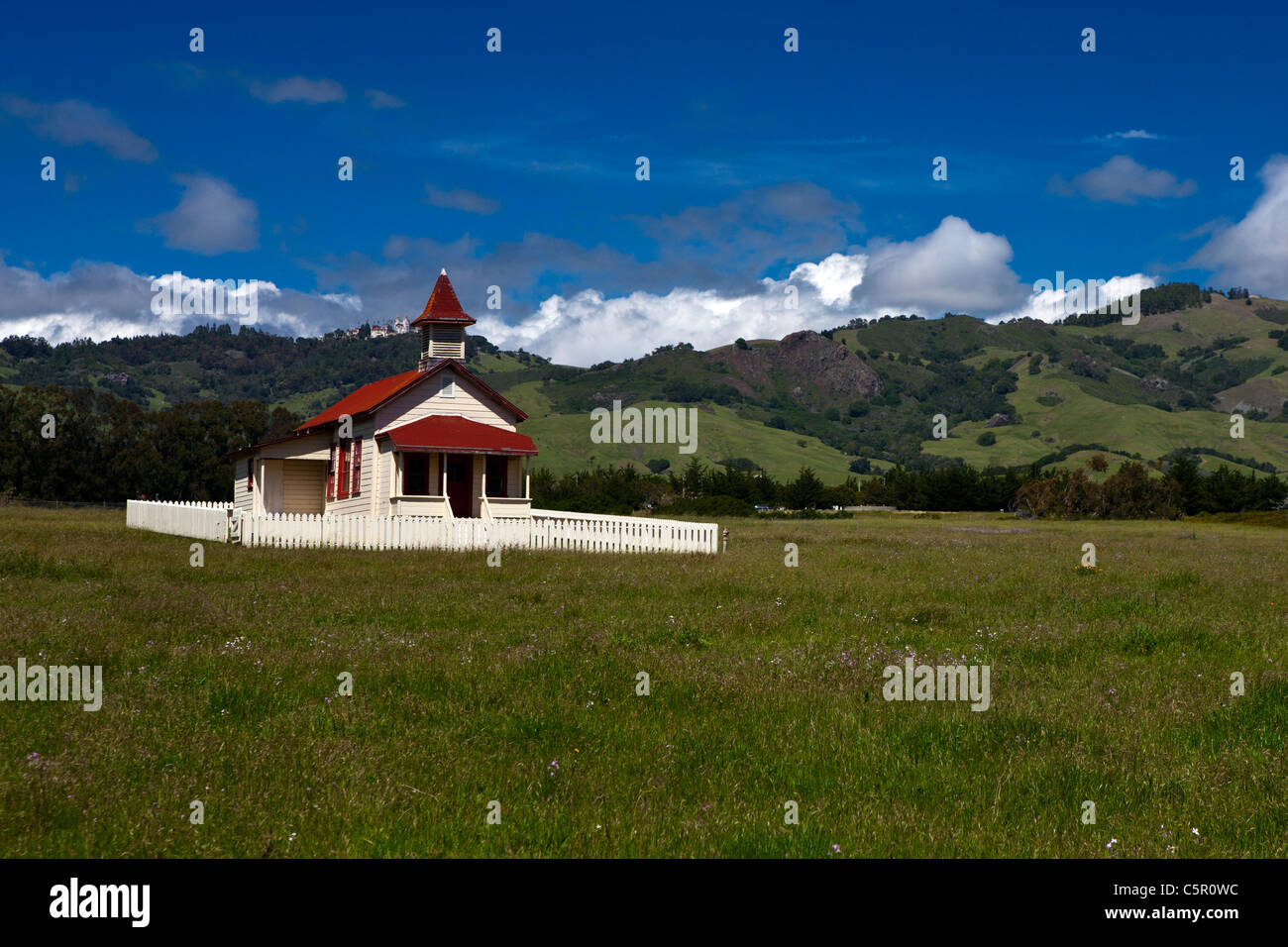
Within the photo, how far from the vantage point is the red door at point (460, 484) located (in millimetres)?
37281

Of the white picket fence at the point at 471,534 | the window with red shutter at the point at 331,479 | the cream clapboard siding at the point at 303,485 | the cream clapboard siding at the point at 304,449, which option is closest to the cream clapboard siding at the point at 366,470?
the window with red shutter at the point at 331,479

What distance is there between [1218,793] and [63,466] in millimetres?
89932

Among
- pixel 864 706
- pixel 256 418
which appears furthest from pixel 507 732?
pixel 256 418

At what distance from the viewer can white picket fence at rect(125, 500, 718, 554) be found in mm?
26234

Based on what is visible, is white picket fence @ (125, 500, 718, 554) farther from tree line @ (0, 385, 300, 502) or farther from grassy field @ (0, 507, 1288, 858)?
tree line @ (0, 385, 300, 502)

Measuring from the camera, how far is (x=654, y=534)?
87.6 feet

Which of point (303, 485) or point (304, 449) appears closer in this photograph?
point (304, 449)

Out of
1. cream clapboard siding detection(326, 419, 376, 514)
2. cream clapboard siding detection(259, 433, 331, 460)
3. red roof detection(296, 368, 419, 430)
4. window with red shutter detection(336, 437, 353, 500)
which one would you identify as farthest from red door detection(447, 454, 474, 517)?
cream clapboard siding detection(259, 433, 331, 460)

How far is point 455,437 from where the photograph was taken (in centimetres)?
3591

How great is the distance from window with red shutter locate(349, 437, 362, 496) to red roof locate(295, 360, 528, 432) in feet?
3.96

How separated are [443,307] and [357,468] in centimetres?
790

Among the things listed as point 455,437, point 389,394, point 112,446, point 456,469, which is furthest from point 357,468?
point 112,446

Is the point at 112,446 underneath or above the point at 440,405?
above

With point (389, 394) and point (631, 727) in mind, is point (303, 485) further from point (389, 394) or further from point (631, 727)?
point (631, 727)
